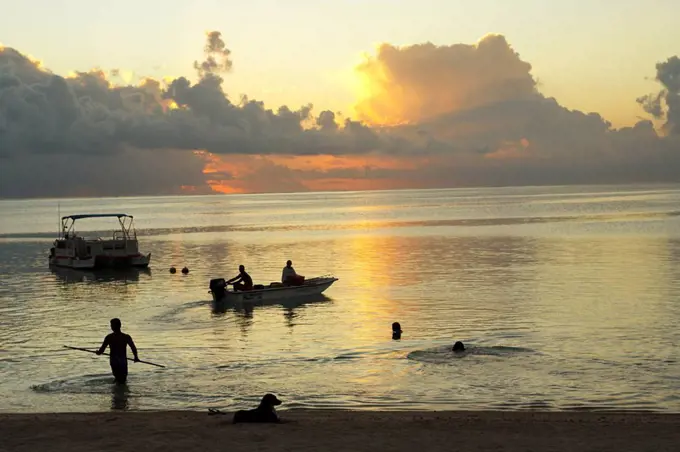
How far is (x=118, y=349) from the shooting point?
925 inches

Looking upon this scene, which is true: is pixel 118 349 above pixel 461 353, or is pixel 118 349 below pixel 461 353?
above

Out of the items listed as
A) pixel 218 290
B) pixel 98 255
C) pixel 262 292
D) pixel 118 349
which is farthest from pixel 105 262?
pixel 118 349

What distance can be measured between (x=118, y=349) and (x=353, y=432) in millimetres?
9322

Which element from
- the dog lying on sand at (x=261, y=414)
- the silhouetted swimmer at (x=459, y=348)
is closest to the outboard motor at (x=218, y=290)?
the silhouetted swimmer at (x=459, y=348)

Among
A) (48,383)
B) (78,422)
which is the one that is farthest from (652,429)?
(48,383)

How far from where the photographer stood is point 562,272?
181 feet

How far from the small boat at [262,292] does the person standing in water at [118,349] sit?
17.3 m

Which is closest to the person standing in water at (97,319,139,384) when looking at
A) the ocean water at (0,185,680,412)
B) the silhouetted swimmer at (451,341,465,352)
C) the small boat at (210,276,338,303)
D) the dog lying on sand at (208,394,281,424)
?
the ocean water at (0,185,680,412)

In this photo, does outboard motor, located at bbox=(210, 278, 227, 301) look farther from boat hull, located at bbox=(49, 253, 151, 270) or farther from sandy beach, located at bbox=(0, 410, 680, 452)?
boat hull, located at bbox=(49, 253, 151, 270)

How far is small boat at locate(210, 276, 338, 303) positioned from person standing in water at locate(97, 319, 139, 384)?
56.6ft

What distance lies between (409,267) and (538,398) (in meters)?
40.1

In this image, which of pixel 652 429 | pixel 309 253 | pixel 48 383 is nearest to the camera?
pixel 652 429

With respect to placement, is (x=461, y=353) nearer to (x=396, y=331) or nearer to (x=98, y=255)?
(x=396, y=331)

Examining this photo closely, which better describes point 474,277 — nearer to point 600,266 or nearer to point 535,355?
point 600,266
